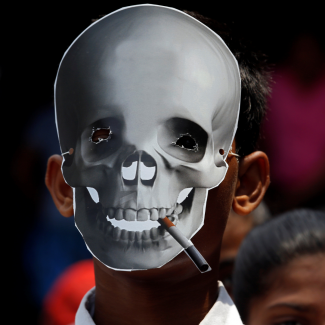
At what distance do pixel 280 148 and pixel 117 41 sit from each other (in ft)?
5.28

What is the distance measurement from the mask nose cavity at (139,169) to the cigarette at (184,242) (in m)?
0.07

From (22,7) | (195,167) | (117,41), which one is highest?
(117,41)

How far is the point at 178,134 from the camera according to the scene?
916 millimetres

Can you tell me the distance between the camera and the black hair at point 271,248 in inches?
60.8

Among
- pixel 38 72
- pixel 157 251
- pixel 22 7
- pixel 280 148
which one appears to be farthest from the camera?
pixel 280 148

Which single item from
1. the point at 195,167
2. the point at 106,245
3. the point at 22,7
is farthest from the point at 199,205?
the point at 22,7

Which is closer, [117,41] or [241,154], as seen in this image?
[117,41]

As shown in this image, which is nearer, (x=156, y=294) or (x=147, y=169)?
(x=147, y=169)

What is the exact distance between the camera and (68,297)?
1.88 m

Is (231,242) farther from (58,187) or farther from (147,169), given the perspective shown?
(147,169)

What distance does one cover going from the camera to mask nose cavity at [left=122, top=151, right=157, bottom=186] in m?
0.87

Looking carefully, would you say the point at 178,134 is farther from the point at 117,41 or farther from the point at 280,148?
the point at 280,148

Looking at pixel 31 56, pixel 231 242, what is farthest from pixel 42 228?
pixel 231 242

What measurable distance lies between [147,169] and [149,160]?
16 mm
